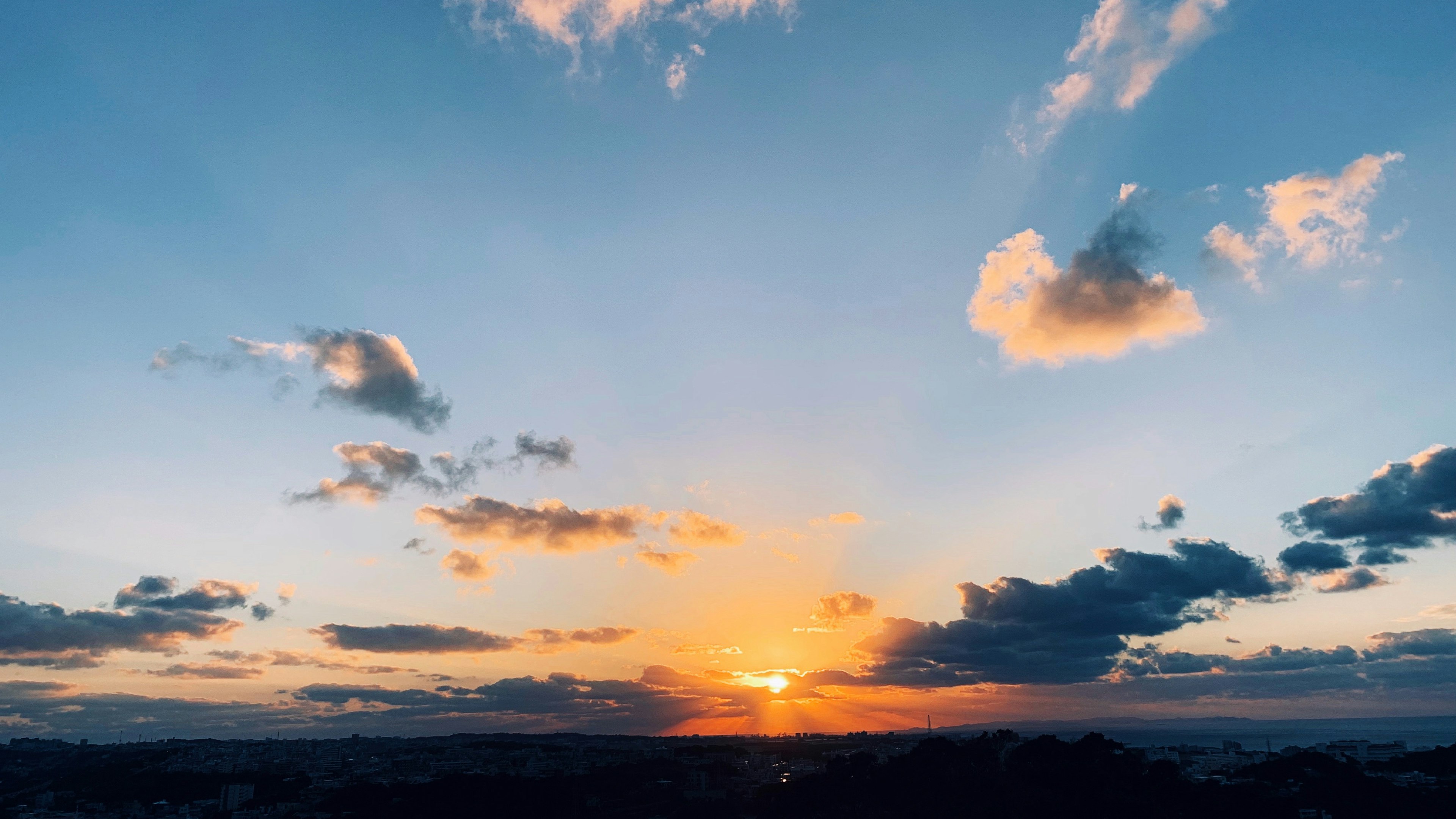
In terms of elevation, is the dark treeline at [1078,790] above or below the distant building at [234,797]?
above

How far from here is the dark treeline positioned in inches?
2331

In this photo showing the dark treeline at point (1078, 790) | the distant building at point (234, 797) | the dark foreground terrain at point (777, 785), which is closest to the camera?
the dark treeline at point (1078, 790)

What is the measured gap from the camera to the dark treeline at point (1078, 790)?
5922cm

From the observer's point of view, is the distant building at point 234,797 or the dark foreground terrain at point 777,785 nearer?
the dark foreground terrain at point 777,785

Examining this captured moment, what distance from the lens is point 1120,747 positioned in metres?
78.4

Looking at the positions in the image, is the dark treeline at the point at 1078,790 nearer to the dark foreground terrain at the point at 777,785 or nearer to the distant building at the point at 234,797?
the dark foreground terrain at the point at 777,785

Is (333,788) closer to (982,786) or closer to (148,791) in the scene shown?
(148,791)

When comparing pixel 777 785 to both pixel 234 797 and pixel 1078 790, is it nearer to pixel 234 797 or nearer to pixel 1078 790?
pixel 1078 790

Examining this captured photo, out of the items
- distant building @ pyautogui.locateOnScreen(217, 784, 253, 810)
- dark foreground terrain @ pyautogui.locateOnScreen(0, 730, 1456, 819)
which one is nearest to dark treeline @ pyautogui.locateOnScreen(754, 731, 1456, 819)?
dark foreground terrain @ pyautogui.locateOnScreen(0, 730, 1456, 819)

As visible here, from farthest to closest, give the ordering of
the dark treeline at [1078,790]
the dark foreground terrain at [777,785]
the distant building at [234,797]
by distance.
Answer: the distant building at [234,797], the dark foreground terrain at [777,785], the dark treeline at [1078,790]

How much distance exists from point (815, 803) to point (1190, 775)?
135 feet

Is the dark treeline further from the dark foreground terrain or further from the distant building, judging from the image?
Result: the distant building

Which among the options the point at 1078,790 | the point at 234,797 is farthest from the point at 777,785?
the point at 234,797

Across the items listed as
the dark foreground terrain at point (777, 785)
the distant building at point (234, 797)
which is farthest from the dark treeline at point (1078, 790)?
the distant building at point (234, 797)
